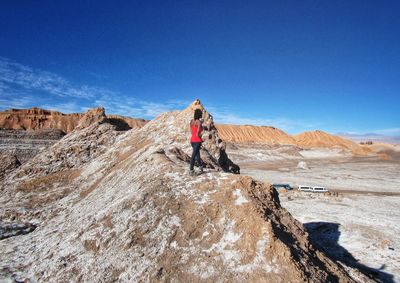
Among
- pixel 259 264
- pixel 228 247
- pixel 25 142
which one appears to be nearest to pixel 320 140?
pixel 25 142

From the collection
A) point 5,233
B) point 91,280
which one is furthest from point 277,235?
point 5,233

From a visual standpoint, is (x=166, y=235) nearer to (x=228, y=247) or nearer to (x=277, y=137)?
(x=228, y=247)

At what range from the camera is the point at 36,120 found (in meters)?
97.2

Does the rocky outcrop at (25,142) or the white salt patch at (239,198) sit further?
the rocky outcrop at (25,142)

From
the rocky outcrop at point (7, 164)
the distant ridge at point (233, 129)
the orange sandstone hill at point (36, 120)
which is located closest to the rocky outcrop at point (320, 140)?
the distant ridge at point (233, 129)

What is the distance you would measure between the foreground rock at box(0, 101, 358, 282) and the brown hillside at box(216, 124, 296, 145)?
126m

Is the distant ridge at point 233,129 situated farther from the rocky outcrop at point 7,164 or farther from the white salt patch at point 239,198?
the white salt patch at point 239,198

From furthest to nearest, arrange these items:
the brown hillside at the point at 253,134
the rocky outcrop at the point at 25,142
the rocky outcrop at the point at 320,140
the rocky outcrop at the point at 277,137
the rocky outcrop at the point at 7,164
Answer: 1. the brown hillside at the point at 253,134
2. the rocky outcrop at the point at 277,137
3. the rocky outcrop at the point at 320,140
4. the rocky outcrop at the point at 25,142
5. the rocky outcrop at the point at 7,164

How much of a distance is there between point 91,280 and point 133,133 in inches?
412

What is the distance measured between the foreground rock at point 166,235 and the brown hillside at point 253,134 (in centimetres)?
12558

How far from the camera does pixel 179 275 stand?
6.08 m

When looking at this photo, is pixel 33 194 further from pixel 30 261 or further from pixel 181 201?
pixel 181 201

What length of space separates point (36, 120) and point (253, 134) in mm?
88506

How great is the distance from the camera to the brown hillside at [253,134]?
13762 centimetres
